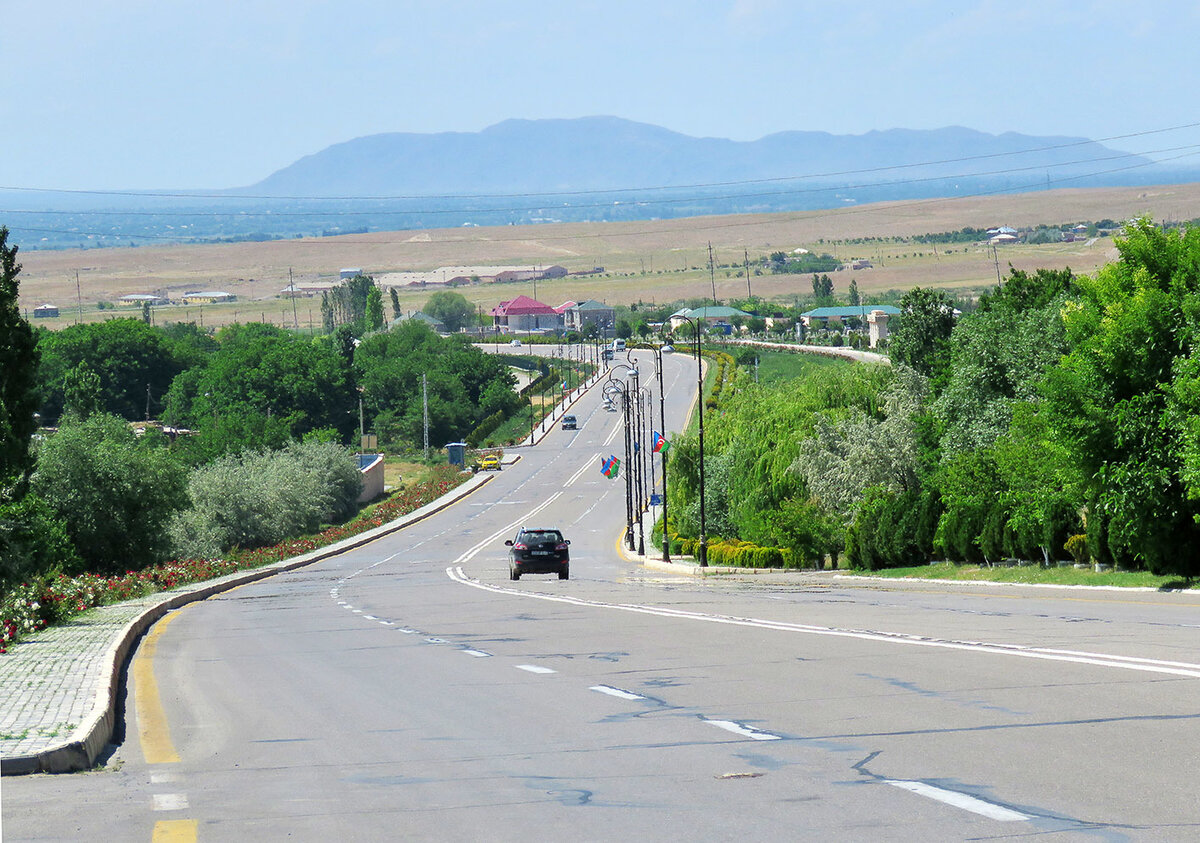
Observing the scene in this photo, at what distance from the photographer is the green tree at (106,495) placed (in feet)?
185

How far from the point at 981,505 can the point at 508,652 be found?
2167cm

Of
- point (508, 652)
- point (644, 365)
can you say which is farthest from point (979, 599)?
point (644, 365)

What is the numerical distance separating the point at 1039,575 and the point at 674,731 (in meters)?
22.5

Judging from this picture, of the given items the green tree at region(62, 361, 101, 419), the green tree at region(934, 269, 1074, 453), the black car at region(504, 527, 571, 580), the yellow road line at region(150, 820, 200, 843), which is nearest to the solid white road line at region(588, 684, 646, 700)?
the yellow road line at region(150, 820, 200, 843)

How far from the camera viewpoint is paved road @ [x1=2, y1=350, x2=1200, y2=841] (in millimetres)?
7867

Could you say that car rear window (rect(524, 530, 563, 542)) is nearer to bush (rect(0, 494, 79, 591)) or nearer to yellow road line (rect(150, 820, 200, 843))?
bush (rect(0, 494, 79, 591))

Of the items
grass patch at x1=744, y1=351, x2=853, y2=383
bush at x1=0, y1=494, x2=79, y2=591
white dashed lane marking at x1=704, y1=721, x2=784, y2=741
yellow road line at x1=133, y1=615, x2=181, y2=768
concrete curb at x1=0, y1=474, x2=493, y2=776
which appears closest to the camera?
concrete curb at x1=0, y1=474, x2=493, y2=776

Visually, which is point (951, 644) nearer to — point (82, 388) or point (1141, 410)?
point (1141, 410)

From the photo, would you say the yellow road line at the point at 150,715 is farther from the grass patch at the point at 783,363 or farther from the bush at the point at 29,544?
the grass patch at the point at 783,363

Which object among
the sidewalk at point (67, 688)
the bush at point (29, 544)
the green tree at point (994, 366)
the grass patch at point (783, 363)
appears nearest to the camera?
the sidewalk at point (67, 688)

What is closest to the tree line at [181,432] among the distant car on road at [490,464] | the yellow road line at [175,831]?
the distant car on road at [490,464]

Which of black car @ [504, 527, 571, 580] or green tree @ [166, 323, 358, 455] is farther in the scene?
green tree @ [166, 323, 358, 455]

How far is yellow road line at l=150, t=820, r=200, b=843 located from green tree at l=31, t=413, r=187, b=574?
49.9 meters

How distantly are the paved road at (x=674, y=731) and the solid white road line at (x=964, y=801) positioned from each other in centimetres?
3
